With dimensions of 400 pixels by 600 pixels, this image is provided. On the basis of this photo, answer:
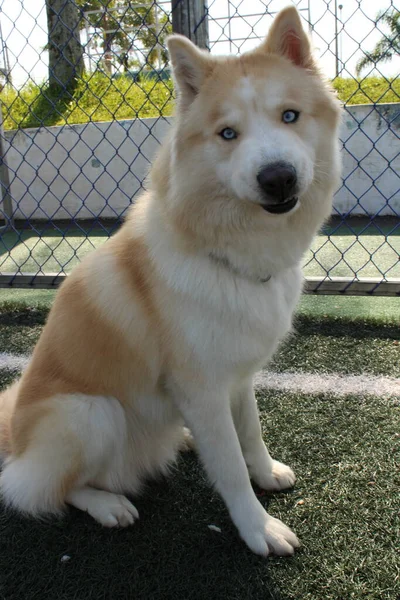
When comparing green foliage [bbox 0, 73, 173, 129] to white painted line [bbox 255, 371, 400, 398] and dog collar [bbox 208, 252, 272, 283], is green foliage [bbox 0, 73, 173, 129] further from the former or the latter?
dog collar [bbox 208, 252, 272, 283]

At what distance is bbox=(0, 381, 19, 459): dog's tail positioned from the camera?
6.01 ft

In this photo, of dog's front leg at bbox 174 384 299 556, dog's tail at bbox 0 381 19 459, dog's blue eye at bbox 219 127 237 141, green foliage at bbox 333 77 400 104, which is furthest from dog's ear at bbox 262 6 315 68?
green foliage at bbox 333 77 400 104

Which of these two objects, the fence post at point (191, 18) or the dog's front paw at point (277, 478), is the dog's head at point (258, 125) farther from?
the fence post at point (191, 18)

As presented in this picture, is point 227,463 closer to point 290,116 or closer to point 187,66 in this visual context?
point 290,116

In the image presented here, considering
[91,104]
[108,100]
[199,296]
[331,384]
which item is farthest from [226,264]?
[91,104]

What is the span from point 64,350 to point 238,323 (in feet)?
2.00

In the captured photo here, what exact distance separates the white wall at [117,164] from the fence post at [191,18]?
123 inches

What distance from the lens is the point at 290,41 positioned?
4.99 ft

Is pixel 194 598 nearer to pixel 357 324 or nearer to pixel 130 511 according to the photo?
pixel 130 511

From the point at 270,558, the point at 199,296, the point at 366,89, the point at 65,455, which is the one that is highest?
the point at 366,89

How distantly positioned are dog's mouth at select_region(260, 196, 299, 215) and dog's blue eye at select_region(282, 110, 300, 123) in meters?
0.23

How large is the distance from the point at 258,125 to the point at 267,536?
3.88 feet

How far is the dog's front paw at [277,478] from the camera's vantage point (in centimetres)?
170

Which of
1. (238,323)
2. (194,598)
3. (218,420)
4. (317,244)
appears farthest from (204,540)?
(317,244)
